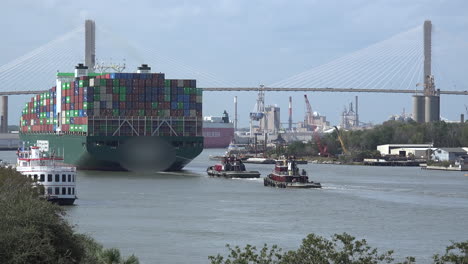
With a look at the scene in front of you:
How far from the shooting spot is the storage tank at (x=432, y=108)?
120000 millimetres

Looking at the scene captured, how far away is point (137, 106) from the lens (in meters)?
62.6

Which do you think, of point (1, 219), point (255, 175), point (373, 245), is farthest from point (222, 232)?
point (255, 175)

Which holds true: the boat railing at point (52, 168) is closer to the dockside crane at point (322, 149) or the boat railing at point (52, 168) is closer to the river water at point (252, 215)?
the river water at point (252, 215)

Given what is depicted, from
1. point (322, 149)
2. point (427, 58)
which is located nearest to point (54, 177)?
point (322, 149)

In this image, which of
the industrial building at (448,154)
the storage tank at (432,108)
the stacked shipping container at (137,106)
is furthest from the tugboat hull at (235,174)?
the storage tank at (432,108)

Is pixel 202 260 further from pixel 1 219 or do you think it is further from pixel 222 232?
pixel 1 219

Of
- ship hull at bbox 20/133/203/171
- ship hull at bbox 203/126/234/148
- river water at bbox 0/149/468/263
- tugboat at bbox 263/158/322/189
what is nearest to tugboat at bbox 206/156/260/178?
ship hull at bbox 20/133/203/171

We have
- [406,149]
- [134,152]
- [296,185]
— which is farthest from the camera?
[406,149]

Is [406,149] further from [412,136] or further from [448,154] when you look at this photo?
[448,154]

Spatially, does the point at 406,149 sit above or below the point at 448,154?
above

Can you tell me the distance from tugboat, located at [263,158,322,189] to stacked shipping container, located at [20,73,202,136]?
1163cm

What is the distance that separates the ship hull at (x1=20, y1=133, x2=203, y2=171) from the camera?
202ft

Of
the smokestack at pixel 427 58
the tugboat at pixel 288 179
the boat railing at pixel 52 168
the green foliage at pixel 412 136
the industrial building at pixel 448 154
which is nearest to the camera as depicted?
the boat railing at pixel 52 168

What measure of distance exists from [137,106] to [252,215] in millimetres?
28700
